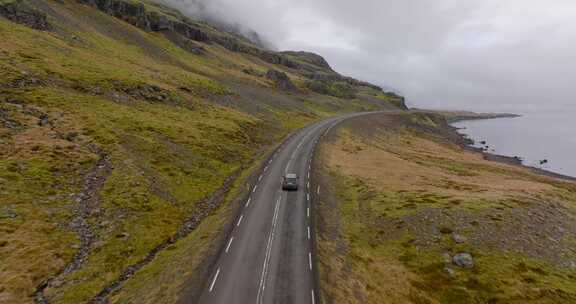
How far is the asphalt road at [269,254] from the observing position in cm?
1877

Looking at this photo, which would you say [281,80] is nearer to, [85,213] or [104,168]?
[104,168]

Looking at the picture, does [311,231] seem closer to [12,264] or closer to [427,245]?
[427,245]

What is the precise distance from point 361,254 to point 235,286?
12409 mm

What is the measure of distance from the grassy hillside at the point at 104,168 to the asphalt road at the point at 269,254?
82.6 inches

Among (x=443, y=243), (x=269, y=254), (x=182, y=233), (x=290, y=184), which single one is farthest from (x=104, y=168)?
(x=443, y=243)

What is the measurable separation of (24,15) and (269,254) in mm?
96554

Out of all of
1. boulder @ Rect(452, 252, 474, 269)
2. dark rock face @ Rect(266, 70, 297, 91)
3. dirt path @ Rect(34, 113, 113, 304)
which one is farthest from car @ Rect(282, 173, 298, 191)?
dark rock face @ Rect(266, 70, 297, 91)

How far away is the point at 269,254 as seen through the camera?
76.2 ft

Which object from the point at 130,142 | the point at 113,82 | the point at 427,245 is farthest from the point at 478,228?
the point at 113,82

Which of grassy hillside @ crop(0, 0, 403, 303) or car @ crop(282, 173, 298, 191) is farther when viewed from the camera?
car @ crop(282, 173, 298, 191)

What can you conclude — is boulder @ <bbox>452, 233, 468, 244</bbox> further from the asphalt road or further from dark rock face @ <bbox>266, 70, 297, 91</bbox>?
dark rock face @ <bbox>266, 70, 297, 91</bbox>

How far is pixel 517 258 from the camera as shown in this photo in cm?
2420

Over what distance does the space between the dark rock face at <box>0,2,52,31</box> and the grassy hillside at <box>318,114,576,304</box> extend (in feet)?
292

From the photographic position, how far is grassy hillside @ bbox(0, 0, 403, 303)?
1984cm
